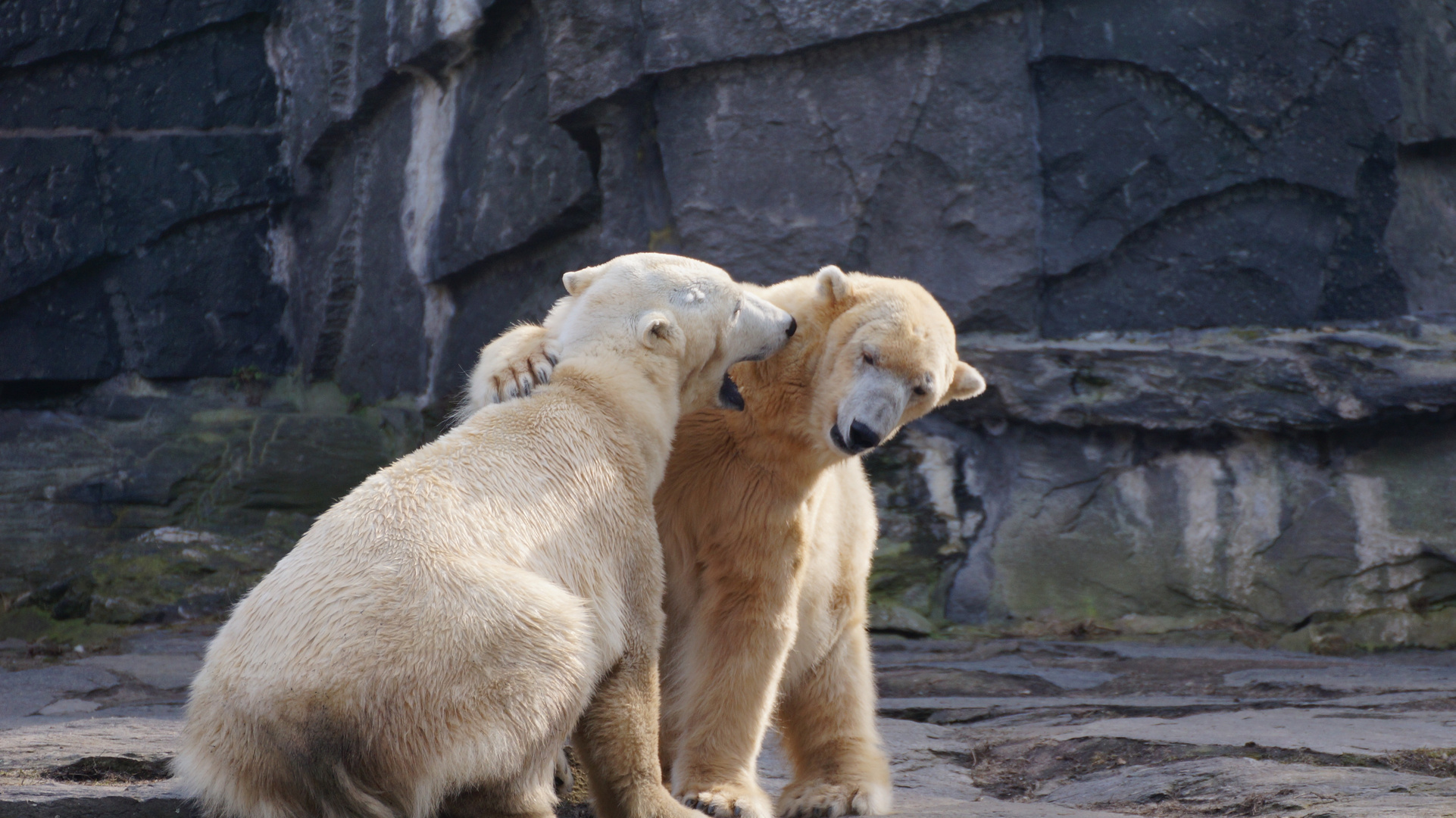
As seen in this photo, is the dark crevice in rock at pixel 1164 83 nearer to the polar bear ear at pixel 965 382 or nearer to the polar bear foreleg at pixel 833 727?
the polar bear ear at pixel 965 382

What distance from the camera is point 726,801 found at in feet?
8.44

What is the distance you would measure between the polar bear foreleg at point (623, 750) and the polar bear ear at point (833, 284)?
1075 mm

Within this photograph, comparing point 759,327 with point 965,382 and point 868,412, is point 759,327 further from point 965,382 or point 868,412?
point 965,382

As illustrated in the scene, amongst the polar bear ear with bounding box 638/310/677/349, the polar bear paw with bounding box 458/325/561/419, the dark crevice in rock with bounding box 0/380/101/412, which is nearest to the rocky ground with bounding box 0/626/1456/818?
the polar bear paw with bounding box 458/325/561/419

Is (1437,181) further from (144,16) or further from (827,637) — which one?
(144,16)

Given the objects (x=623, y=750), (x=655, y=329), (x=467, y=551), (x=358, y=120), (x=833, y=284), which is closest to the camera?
(x=467, y=551)

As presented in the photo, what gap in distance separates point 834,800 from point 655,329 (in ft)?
3.83

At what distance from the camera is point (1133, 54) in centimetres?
511

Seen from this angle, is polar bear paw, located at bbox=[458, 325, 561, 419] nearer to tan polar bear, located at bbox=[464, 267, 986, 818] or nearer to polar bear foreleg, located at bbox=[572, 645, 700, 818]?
tan polar bear, located at bbox=[464, 267, 986, 818]

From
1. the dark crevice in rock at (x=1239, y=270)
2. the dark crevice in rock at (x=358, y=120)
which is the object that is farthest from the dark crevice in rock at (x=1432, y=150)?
the dark crevice in rock at (x=358, y=120)

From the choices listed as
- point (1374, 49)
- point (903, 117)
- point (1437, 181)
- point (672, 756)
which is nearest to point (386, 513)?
point (672, 756)

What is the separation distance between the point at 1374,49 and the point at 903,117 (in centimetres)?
186

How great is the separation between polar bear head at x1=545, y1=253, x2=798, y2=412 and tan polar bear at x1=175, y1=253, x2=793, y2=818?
0.56ft

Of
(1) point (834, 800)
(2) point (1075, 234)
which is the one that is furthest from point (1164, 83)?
(1) point (834, 800)
